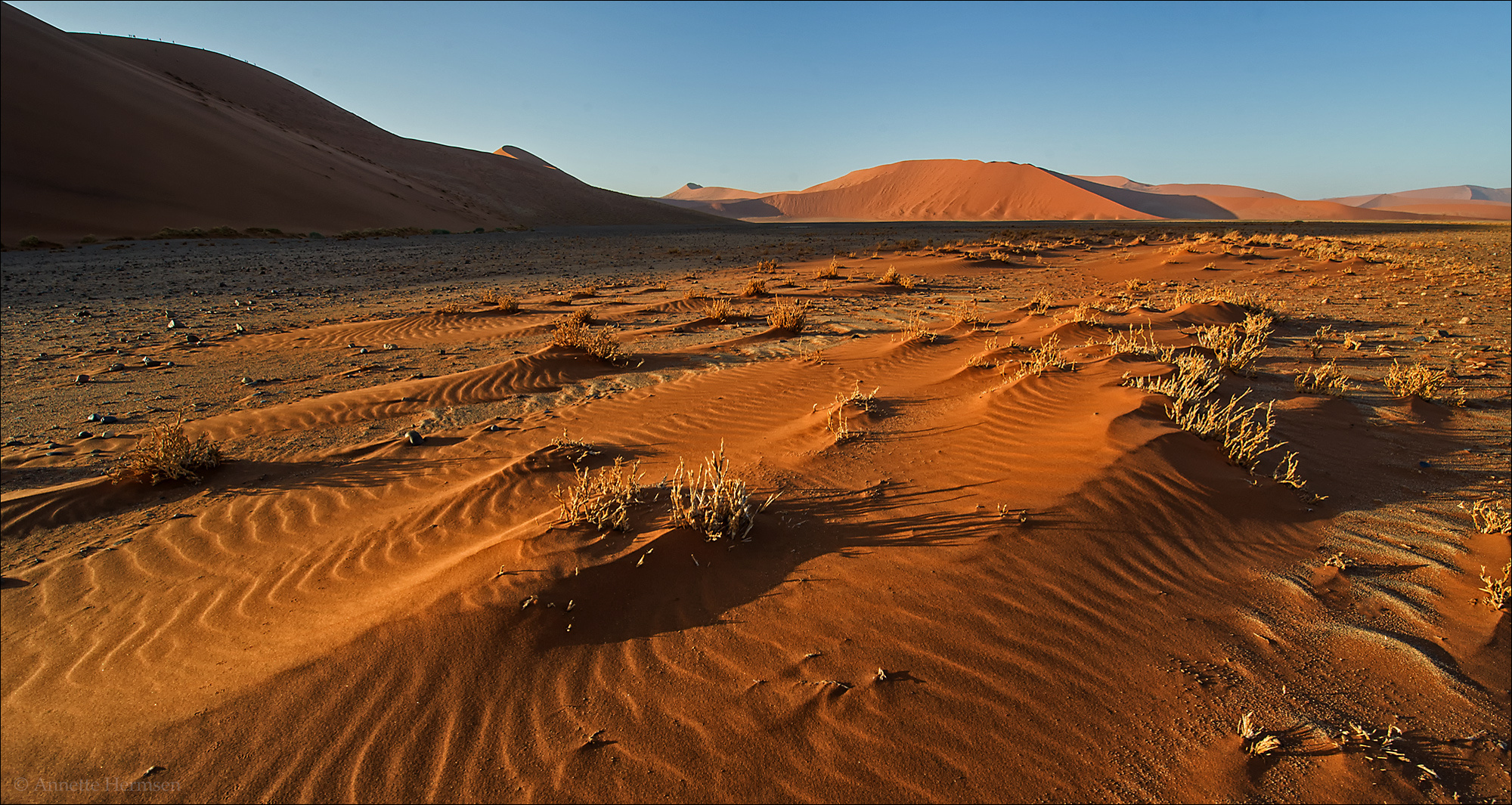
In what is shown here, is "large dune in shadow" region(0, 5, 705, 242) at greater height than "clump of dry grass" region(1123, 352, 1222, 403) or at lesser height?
greater

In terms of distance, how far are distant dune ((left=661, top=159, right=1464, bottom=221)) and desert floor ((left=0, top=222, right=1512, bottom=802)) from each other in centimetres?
10790

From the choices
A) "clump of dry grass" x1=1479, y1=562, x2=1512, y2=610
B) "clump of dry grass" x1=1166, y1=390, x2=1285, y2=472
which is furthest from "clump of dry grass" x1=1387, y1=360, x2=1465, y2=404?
"clump of dry grass" x1=1479, y1=562, x2=1512, y2=610

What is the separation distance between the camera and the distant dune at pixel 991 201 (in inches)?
4163

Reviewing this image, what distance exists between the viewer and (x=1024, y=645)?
108 inches

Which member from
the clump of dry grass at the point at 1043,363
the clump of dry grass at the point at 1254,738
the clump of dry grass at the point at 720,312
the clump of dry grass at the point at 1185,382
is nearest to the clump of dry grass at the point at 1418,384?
the clump of dry grass at the point at 1185,382

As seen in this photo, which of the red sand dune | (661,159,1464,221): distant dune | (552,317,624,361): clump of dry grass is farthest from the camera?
the red sand dune

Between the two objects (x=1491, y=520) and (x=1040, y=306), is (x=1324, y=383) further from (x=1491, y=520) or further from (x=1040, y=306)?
(x=1040, y=306)

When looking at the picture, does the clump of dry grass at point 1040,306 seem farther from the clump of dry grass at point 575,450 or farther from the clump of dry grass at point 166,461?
the clump of dry grass at point 166,461

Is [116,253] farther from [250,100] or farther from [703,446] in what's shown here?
[250,100]

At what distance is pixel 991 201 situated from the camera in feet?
370

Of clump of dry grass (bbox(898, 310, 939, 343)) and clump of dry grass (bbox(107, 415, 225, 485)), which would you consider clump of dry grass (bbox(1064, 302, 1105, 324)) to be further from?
clump of dry grass (bbox(107, 415, 225, 485))

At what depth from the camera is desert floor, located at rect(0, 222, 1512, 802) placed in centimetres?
223

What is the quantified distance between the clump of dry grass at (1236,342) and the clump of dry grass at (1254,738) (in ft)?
19.0

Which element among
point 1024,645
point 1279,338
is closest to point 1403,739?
point 1024,645
